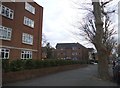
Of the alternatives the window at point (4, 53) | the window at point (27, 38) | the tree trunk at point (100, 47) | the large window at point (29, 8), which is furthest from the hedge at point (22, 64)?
the large window at point (29, 8)

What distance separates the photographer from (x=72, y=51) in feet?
370

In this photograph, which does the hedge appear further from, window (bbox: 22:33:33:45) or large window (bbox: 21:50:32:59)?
window (bbox: 22:33:33:45)

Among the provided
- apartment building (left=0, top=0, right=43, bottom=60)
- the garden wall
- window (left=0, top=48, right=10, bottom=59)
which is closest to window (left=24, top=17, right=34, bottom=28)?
apartment building (left=0, top=0, right=43, bottom=60)

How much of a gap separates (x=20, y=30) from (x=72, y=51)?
262 ft

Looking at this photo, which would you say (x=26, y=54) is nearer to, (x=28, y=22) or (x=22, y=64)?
(x=28, y=22)

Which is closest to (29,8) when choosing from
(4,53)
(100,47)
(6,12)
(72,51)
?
(6,12)

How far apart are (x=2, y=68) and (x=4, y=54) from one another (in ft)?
45.9

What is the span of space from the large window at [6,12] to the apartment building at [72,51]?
77.3 meters

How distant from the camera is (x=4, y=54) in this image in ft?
97.7

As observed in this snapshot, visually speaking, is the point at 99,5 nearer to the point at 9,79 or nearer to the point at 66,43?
the point at 9,79

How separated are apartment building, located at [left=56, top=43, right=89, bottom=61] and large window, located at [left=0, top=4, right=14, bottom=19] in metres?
77.3

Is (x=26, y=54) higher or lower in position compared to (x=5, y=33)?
lower

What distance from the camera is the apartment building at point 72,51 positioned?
109 m

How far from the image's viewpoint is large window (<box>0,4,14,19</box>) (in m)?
29.2
